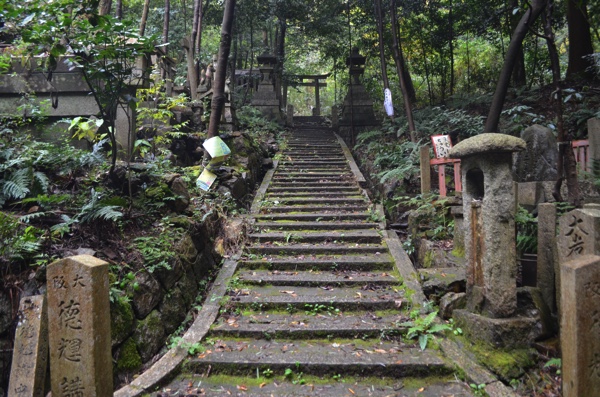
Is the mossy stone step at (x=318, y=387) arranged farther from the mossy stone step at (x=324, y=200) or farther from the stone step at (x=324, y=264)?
the mossy stone step at (x=324, y=200)

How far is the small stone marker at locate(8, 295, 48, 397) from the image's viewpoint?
8.64 feet

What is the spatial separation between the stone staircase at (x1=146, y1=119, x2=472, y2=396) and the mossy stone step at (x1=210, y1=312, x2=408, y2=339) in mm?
12

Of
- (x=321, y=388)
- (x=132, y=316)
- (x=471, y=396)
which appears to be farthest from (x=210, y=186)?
(x=471, y=396)

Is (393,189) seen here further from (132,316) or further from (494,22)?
(494,22)

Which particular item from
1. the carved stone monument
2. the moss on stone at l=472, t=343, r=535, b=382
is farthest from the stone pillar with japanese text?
the carved stone monument

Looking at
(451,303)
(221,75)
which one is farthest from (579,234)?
(221,75)

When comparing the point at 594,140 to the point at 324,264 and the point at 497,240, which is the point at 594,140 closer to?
the point at 497,240

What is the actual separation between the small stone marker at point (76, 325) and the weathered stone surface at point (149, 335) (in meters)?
1.16

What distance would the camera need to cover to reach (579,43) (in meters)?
10.5

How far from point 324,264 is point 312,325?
1.52 meters

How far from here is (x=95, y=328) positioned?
2.56 metres

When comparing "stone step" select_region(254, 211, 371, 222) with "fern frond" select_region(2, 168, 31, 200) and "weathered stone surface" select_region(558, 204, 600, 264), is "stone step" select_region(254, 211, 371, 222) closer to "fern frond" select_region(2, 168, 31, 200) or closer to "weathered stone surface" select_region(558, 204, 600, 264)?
"fern frond" select_region(2, 168, 31, 200)

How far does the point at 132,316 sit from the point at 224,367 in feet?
3.61

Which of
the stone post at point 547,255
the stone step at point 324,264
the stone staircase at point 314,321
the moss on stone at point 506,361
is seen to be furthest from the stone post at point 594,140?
the moss on stone at point 506,361
